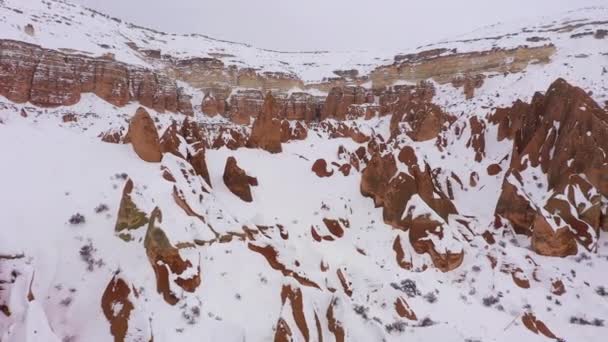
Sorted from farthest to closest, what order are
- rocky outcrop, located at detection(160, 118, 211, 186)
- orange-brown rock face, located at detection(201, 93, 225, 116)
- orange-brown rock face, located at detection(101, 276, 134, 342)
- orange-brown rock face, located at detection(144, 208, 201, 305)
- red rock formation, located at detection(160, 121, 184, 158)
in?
orange-brown rock face, located at detection(201, 93, 225, 116)
rocky outcrop, located at detection(160, 118, 211, 186)
red rock formation, located at detection(160, 121, 184, 158)
orange-brown rock face, located at detection(144, 208, 201, 305)
orange-brown rock face, located at detection(101, 276, 134, 342)

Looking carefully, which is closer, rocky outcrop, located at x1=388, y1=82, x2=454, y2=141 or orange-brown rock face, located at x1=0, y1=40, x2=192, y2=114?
rocky outcrop, located at x1=388, y1=82, x2=454, y2=141

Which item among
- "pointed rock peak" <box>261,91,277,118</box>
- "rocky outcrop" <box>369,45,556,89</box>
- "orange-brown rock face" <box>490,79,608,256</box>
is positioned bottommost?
"orange-brown rock face" <box>490,79,608,256</box>

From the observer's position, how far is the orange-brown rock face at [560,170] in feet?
59.0

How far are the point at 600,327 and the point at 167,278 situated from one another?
15.7 m

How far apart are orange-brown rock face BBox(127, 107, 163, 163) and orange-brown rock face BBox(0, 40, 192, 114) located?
51.2 meters

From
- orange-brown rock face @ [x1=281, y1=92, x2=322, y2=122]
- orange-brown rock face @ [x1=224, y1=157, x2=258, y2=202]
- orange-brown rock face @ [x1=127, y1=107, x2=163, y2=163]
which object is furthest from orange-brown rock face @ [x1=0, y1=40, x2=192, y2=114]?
orange-brown rock face @ [x1=224, y1=157, x2=258, y2=202]

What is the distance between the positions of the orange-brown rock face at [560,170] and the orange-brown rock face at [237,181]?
1465 cm

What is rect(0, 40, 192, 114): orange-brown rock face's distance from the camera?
177 feet

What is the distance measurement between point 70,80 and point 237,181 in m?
55.7

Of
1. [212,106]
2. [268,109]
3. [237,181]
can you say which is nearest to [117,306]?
[237,181]

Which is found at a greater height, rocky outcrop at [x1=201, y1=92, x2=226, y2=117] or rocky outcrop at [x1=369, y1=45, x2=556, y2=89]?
rocky outcrop at [x1=369, y1=45, x2=556, y2=89]

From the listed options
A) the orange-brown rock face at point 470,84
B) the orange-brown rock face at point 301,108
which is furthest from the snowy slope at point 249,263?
the orange-brown rock face at point 301,108

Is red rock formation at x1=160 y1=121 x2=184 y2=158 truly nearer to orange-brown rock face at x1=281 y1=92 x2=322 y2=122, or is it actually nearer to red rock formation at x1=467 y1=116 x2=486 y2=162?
red rock formation at x1=467 y1=116 x2=486 y2=162

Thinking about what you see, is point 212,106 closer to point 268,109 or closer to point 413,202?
point 268,109
